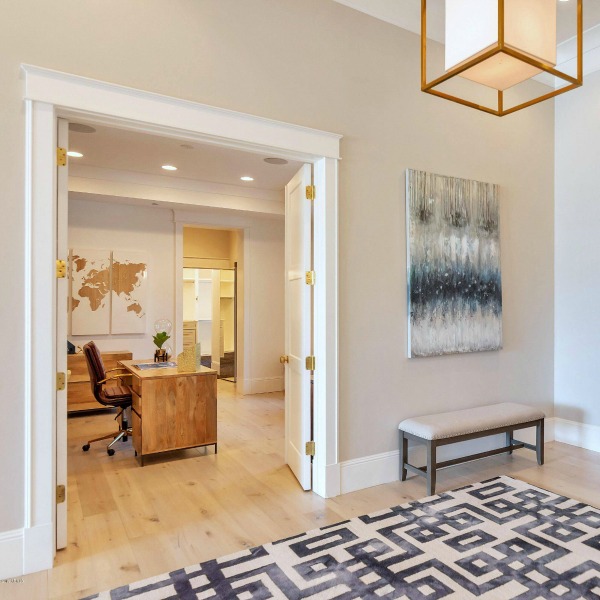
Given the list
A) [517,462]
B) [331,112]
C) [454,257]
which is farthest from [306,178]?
[517,462]

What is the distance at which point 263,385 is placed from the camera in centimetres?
731

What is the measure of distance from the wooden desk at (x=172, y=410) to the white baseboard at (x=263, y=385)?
2959 mm

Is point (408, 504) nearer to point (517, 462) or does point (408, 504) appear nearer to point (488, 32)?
point (517, 462)

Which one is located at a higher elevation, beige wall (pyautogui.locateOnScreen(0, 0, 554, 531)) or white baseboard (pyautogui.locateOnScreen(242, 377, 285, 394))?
beige wall (pyautogui.locateOnScreen(0, 0, 554, 531))

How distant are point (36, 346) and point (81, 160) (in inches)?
145

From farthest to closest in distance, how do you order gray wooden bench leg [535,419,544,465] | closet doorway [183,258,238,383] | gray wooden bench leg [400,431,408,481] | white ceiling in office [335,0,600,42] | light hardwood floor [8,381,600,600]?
closet doorway [183,258,238,383], gray wooden bench leg [535,419,544,465], gray wooden bench leg [400,431,408,481], white ceiling in office [335,0,600,42], light hardwood floor [8,381,600,600]

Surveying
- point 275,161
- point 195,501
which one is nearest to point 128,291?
point 275,161

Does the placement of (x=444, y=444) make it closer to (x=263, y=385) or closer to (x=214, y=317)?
(x=263, y=385)

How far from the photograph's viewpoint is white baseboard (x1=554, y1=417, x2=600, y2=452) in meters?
4.21

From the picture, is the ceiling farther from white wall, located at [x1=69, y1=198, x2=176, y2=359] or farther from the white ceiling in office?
the white ceiling in office

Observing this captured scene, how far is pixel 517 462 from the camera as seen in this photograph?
3922 millimetres

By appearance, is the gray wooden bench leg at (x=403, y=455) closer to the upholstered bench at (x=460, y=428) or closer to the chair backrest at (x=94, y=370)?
the upholstered bench at (x=460, y=428)

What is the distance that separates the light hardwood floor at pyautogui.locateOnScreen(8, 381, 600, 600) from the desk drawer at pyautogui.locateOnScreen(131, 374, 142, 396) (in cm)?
62

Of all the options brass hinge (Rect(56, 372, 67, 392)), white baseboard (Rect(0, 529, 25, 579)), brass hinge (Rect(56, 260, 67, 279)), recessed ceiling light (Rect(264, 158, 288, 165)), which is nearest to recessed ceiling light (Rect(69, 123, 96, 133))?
recessed ceiling light (Rect(264, 158, 288, 165))
